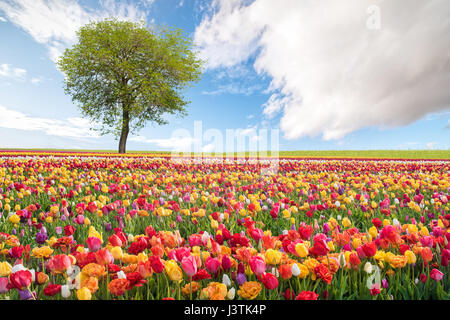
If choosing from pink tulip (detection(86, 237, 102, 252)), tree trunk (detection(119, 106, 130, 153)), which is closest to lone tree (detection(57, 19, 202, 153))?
tree trunk (detection(119, 106, 130, 153))

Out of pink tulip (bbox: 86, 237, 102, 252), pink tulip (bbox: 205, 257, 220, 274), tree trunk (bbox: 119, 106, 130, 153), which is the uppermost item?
tree trunk (bbox: 119, 106, 130, 153)

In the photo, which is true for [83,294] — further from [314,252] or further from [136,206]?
[136,206]

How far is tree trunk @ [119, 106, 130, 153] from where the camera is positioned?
28219mm

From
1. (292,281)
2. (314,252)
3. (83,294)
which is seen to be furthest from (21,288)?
(314,252)

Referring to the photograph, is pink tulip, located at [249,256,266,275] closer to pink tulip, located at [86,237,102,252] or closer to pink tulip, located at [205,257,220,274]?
pink tulip, located at [205,257,220,274]

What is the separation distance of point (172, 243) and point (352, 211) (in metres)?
2.90

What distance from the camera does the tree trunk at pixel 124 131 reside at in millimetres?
28219

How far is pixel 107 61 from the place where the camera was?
2683cm

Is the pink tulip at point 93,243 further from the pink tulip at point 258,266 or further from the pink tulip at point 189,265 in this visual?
the pink tulip at point 258,266

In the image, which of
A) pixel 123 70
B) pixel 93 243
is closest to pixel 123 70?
pixel 123 70

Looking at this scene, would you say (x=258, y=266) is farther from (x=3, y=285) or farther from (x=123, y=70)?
(x=123, y=70)

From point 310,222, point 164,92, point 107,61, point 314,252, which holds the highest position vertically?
point 107,61

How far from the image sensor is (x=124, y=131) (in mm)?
28891

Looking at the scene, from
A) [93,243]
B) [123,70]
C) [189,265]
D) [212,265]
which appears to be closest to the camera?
[189,265]
